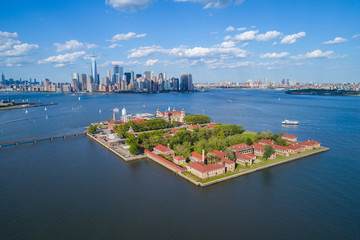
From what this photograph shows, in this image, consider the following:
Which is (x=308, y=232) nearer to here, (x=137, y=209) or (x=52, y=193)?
(x=137, y=209)

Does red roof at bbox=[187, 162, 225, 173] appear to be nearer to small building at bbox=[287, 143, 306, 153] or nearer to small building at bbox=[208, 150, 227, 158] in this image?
small building at bbox=[208, 150, 227, 158]

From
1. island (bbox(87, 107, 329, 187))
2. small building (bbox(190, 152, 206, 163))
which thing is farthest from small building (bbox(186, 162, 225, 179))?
small building (bbox(190, 152, 206, 163))

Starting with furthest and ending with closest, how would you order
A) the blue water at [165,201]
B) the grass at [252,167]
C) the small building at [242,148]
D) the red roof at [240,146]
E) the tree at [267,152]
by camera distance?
the red roof at [240,146] < the small building at [242,148] < the tree at [267,152] < the grass at [252,167] < the blue water at [165,201]

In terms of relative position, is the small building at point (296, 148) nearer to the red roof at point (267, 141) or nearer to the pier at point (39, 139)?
the red roof at point (267, 141)

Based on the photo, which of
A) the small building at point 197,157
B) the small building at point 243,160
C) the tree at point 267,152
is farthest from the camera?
the tree at point 267,152

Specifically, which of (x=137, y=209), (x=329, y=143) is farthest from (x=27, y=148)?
(x=329, y=143)

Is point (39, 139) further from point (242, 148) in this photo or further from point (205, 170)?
point (242, 148)

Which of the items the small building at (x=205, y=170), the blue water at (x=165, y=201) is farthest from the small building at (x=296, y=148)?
the small building at (x=205, y=170)
